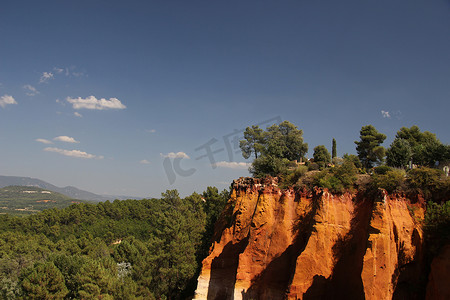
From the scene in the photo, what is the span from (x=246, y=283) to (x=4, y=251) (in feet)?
124

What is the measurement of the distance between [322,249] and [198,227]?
21.7m

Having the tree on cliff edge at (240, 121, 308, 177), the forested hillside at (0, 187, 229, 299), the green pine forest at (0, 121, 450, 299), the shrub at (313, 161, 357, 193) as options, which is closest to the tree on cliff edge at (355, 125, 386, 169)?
the green pine forest at (0, 121, 450, 299)

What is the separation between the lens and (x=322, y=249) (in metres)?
14.0

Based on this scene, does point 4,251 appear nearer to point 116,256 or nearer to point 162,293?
point 116,256

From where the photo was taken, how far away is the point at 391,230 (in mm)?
12617

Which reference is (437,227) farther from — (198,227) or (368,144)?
(198,227)

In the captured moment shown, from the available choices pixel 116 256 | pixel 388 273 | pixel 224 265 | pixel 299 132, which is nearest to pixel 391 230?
pixel 388 273

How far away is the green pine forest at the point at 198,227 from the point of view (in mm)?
14758

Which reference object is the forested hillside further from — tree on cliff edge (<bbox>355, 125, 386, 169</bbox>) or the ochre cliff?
tree on cliff edge (<bbox>355, 125, 386, 169</bbox>)

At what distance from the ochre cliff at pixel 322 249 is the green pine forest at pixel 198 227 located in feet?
3.22

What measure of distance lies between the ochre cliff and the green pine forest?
0.98m

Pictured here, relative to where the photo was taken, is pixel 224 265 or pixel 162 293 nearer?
pixel 224 265

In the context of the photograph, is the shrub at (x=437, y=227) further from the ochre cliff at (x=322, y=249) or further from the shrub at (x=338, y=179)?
the shrub at (x=338, y=179)

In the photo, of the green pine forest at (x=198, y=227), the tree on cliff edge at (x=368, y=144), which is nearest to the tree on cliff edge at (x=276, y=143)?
the green pine forest at (x=198, y=227)
